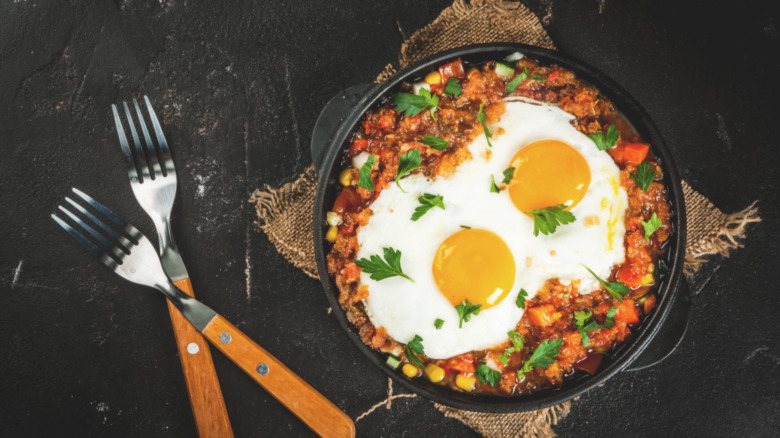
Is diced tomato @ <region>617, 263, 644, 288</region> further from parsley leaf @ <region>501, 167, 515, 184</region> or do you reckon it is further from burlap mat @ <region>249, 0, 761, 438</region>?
parsley leaf @ <region>501, 167, 515, 184</region>

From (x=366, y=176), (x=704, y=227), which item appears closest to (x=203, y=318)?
(x=366, y=176)

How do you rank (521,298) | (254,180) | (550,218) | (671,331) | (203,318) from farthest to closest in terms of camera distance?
(254,180), (203,318), (671,331), (521,298), (550,218)

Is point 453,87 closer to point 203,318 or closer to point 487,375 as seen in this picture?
point 487,375

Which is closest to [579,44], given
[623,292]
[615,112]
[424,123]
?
[615,112]

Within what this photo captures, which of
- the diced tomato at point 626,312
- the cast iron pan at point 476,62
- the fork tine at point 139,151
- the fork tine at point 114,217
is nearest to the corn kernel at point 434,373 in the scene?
the cast iron pan at point 476,62

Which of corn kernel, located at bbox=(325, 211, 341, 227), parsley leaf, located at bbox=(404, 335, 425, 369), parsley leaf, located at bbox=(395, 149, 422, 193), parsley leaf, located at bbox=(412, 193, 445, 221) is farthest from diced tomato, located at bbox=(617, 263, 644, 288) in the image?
corn kernel, located at bbox=(325, 211, 341, 227)

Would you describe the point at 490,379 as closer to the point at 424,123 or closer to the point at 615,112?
the point at 424,123
